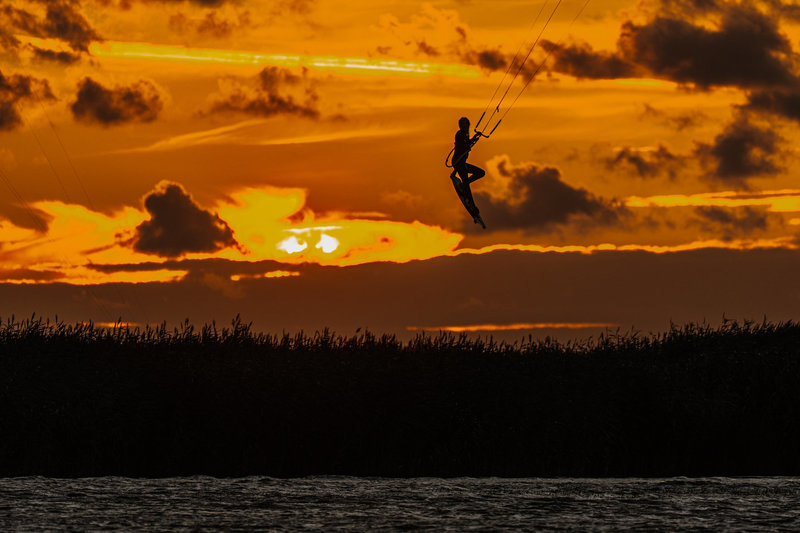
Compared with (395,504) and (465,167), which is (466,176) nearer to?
(465,167)

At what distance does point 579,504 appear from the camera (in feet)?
54.5

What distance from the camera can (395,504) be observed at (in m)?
16.4

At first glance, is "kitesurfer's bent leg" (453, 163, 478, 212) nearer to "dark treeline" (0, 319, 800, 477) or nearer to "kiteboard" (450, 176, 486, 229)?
"kiteboard" (450, 176, 486, 229)

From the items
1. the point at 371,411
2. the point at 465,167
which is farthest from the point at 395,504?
the point at 465,167

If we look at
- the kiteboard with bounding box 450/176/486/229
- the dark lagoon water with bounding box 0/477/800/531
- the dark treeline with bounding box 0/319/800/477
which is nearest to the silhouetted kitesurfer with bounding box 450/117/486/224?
the kiteboard with bounding box 450/176/486/229

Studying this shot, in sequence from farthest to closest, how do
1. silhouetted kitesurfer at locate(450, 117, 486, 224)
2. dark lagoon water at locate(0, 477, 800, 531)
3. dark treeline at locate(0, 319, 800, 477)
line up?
1. silhouetted kitesurfer at locate(450, 117, 486, 224)
2. dark treeline at locate(0, 319, 800, 477)
3. dark lagoon water at locate(0, 477, 800, 531)

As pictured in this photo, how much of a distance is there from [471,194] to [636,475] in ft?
24.9

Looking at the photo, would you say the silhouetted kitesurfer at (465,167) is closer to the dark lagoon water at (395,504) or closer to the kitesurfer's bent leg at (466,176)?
the kitesurfer's bent leg at (466,176)

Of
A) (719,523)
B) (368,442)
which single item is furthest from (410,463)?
(719,523)

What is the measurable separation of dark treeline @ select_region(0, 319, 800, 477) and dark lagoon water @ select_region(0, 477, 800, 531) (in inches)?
80.4

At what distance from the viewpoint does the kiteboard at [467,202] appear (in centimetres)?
2545

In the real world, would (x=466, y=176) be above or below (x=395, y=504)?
above

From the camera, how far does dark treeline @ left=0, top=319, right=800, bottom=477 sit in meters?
22.1

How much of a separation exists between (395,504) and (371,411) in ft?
24.6
